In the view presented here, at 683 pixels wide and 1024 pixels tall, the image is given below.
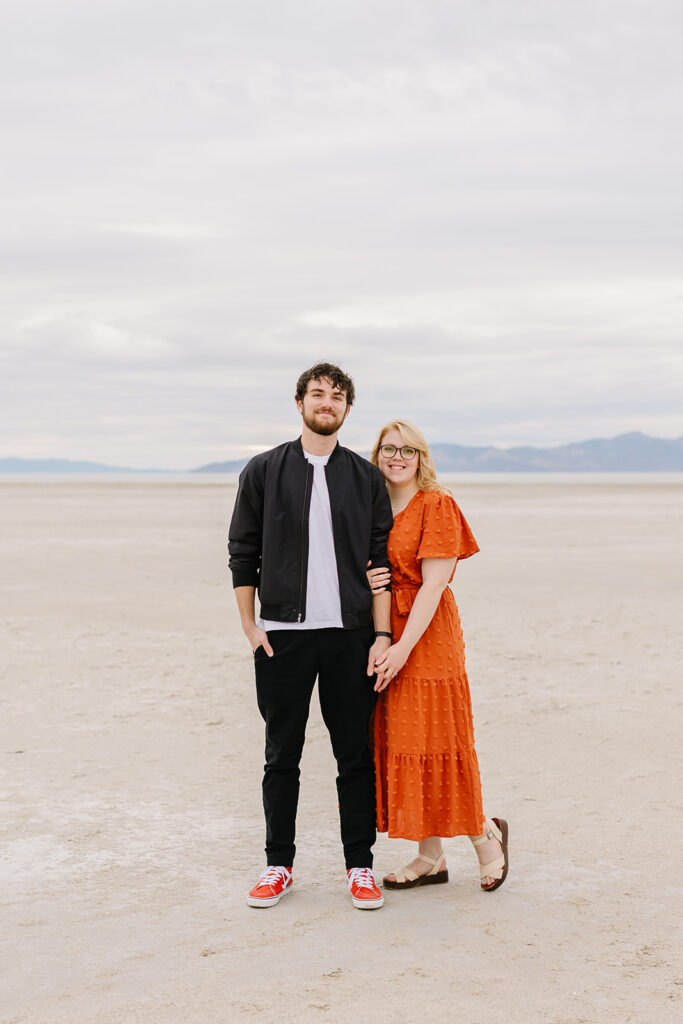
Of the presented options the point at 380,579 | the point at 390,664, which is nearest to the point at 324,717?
the point at 390,664

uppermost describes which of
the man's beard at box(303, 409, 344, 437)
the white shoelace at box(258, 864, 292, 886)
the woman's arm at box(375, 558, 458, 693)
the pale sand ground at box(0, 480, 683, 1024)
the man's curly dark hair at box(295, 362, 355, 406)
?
the man's curly dark hair at box(295, 362, 355, 406)

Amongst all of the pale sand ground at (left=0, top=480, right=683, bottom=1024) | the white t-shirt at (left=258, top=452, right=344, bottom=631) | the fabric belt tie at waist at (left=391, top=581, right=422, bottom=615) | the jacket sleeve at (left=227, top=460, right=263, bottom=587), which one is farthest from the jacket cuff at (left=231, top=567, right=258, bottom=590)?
the pale sand ground at (left=0, top=480, right=683, bottom=1024)

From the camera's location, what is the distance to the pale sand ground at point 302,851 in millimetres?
3521

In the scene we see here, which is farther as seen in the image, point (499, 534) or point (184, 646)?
point (499, 534)

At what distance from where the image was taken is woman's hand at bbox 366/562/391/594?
4309 mm

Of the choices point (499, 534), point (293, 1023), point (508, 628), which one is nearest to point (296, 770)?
A: point (293, 1023)

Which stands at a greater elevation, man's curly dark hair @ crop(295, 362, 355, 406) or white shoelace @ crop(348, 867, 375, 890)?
man's curly dark hair @ crop(295, 362, 355, 406)

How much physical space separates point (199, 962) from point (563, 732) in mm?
3906

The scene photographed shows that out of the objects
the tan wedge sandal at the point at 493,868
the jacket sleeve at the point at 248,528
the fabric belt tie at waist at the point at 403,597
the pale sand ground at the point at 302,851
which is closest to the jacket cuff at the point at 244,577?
the jacket sleeve at the point at 248,528

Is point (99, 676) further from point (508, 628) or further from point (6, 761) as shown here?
point (508, 628)

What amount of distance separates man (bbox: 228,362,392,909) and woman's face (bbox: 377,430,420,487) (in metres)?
0.10

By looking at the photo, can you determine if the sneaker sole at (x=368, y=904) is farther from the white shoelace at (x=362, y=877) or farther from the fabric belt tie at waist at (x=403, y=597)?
the fabric belt tie at waist at (x=403, y=597)

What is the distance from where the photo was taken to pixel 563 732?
7051 mm

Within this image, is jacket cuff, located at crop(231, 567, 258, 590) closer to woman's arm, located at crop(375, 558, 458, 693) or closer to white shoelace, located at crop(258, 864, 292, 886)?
woman's arm, located at crop(375, 558, 458, 693)
